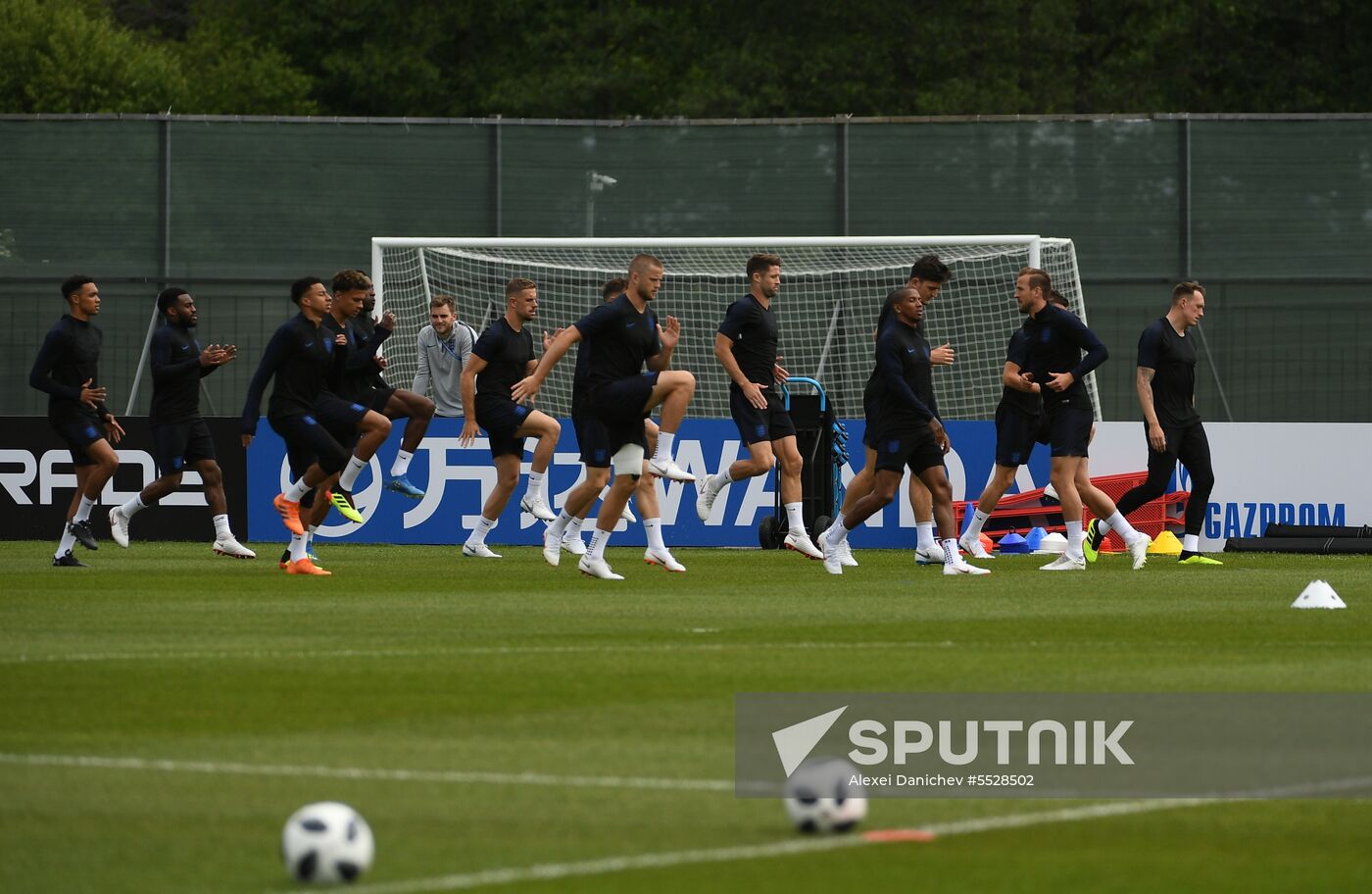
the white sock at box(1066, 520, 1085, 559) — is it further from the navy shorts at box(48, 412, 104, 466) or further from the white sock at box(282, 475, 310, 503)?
the navy shorts at box(48, 412, 104, 466)

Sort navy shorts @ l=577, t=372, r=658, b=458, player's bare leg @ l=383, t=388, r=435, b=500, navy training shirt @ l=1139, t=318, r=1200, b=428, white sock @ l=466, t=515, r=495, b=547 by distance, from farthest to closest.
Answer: player's bare leg @ l=383, t=388, r=435, b=500 < white sock @ l=466, t=515, r=495, b=547 < navy training shirt @ l=1139, t=318, r=1200, b=428 < navy shorts @ l=577, t=372, r=658, b=458

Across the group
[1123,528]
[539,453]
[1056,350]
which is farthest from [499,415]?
[1123,528]

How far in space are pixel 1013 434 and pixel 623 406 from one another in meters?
3.94

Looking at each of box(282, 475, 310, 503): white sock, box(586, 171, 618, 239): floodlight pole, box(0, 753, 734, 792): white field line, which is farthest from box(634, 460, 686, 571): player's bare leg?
box(586, 171, 618, 239): floodlight pole

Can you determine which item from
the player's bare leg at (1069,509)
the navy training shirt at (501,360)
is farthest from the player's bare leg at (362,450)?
the player's bare leg at (1069,509)

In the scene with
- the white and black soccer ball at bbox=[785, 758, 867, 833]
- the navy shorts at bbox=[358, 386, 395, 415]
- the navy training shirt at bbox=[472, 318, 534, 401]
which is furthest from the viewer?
the navy shorts at bbox=[358, 386, 395, 415]

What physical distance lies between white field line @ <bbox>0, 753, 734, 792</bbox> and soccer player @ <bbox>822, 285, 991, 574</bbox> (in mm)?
9086

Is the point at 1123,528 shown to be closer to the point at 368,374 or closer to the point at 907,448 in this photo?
the point at 907,448

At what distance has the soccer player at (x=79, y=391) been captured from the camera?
1723cm

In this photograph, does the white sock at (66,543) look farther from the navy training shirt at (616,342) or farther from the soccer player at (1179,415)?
the soccer player at (1179,415)

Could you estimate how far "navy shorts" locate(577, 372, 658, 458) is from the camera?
14.6 metres

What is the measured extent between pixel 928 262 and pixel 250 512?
8179 millimetres

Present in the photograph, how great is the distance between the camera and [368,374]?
1850 cm

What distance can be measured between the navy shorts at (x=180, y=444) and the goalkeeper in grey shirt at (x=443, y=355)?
261 cm
